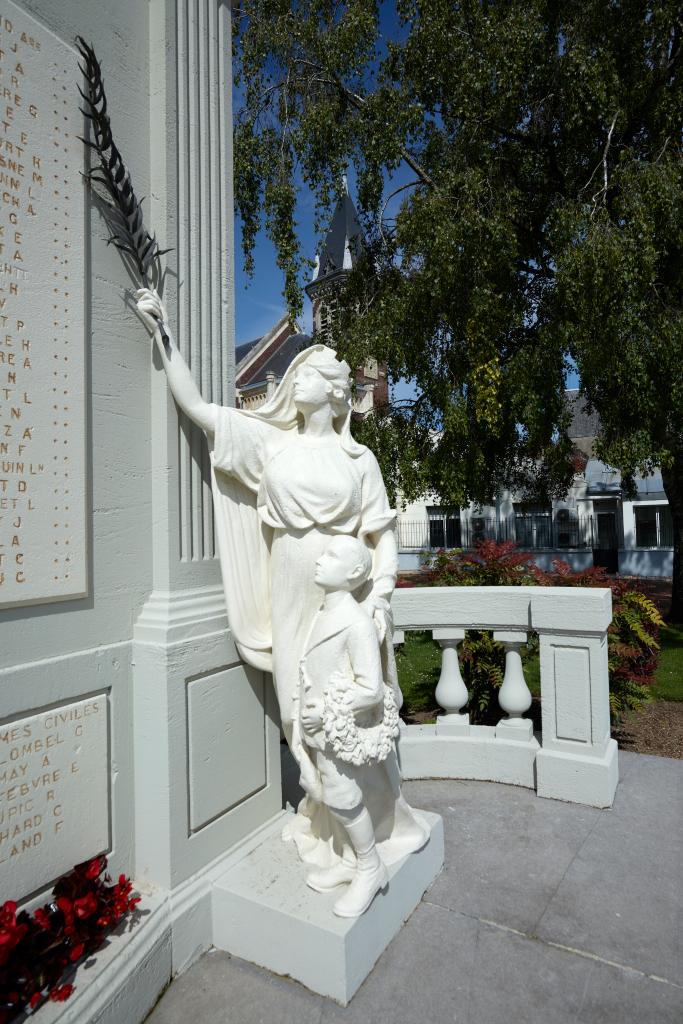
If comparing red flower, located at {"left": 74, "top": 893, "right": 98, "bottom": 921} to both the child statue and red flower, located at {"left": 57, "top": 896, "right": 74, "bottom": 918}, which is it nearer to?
red flower, located at {"left": 57, "top": 896, "right": 74, "bottom": 918}

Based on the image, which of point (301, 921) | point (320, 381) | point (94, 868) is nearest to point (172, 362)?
point (320, 381)

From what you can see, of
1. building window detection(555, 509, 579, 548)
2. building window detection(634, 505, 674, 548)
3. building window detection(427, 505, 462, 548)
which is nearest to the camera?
building window detection(555, 509, 579, 548)

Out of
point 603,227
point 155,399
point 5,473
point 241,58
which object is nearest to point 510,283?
point 603,227

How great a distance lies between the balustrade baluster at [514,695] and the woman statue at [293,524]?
1.37 metres

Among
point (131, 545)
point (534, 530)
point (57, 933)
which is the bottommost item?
point (57, 933)

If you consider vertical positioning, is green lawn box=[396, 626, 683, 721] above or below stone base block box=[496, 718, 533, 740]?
below

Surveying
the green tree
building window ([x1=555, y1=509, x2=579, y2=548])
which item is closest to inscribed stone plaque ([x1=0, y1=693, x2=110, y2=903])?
the green tree

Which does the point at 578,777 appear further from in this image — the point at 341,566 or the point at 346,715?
the point at 341,566

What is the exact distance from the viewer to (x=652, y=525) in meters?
27.1

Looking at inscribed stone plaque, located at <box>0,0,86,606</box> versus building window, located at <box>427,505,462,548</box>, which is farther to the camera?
building window, located at <box>427,505,462,548</box>

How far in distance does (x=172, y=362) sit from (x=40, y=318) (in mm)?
600

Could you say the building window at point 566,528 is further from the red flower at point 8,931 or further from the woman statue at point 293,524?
the red flower at point 8,931

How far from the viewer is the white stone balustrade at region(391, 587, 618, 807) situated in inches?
148

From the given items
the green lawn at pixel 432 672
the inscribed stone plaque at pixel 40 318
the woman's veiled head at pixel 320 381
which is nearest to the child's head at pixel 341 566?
the woman's veiled head at pixel 320 381
